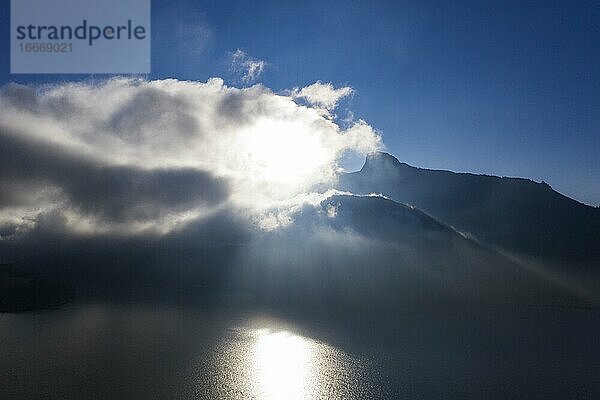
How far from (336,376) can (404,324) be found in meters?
103

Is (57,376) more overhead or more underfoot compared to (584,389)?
more overhead

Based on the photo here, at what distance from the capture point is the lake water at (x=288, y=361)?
8706 centimetres

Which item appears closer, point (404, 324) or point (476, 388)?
point (476, 388)

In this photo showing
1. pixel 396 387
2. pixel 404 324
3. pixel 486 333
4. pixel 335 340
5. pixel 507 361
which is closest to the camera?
pixel 396 387

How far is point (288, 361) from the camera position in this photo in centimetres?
11831

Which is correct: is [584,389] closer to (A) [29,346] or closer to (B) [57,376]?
(B) [57,376]

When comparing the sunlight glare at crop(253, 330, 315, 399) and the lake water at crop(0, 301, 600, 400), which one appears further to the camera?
the sunlight glare at crop(253, 330, 315, 399)

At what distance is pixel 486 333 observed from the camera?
170000mm

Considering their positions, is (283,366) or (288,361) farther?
(288,361)

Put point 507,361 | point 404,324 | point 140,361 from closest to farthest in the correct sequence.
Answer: point 140,361 < point 507,361 < point 404,324

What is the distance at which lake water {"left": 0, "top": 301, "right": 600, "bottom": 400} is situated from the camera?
87062 millimetres

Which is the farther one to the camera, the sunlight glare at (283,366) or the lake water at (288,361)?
the sunlight glare at (283,366)

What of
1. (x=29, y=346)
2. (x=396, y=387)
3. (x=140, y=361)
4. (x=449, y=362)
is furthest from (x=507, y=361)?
(x=29, y=346)

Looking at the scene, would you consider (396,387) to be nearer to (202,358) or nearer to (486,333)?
(202,358)
